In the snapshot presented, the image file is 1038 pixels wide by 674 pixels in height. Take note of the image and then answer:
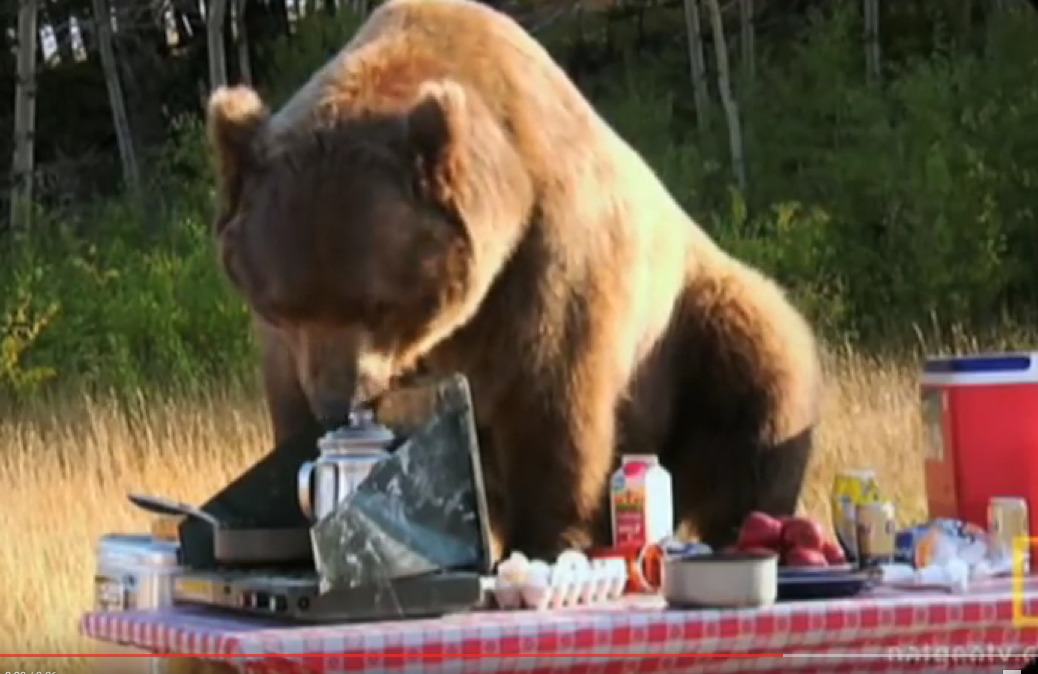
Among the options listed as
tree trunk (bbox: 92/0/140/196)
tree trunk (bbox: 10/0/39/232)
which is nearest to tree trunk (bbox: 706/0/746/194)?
tree trunk (bbox: 92/0/140/196)

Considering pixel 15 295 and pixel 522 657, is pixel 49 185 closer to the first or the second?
pixel 15 295

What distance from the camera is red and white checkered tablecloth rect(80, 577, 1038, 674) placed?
2.80 metres

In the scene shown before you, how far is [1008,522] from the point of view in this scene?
3500 millimetres

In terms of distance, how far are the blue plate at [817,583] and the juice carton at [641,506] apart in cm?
45

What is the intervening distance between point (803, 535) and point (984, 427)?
48cm

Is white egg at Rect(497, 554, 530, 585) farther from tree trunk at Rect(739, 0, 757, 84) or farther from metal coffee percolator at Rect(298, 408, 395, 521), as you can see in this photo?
tree trunk at Rect(739, 0, 757, 84)

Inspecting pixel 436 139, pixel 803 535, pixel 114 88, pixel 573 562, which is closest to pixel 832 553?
pixel 803 535

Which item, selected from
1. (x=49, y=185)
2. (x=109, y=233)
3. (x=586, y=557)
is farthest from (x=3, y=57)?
(x=586, y=557)

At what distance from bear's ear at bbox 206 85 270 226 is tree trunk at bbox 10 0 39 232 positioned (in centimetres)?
1081

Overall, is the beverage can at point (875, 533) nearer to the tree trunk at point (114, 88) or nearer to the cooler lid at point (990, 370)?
the cooler lid at point (990, 370)

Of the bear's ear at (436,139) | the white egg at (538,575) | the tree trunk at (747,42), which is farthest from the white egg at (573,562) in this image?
the tree trunk at (747,42)

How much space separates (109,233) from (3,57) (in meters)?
4.70

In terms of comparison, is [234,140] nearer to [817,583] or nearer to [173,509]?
[173,509]

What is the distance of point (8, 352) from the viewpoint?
12.2 metres
